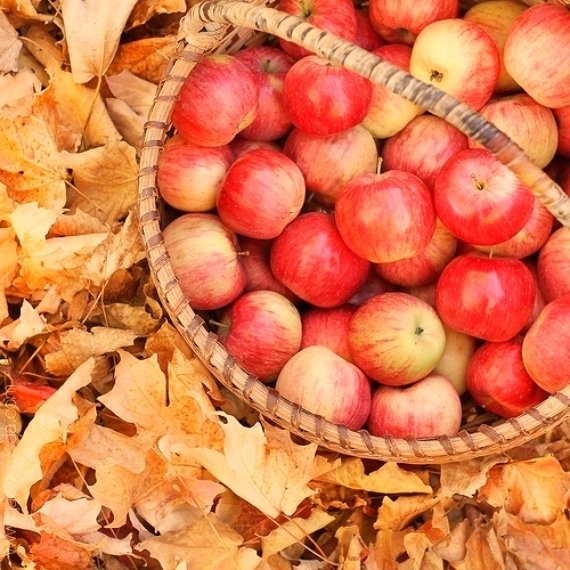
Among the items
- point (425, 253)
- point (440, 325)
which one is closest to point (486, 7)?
point (425, 253)

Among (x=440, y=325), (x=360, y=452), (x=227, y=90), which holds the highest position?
(x=227, y=90)

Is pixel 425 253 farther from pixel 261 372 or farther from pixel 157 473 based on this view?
pixel 157 473

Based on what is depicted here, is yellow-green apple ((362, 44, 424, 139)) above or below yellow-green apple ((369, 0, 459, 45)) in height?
below

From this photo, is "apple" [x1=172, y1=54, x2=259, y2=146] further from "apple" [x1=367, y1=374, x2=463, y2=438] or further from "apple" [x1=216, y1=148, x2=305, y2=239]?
"apple" [x1=367, y1=374, x2=463, y2=438]

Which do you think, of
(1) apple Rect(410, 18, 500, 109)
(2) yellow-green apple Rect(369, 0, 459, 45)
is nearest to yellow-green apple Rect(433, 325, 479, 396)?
(1) apple Rect(410, 18, 500, 109)

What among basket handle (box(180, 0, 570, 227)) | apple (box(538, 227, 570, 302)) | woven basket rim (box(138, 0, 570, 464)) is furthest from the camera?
apple (box(538, 227, 570, 302))

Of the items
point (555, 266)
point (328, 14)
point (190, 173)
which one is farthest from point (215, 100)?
point (555, 266)

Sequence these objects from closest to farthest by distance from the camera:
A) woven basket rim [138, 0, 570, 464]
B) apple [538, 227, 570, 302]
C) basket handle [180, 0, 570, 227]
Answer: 1. basket handle [180, 0, 570, 227]
2. woven basket rim [138, 0, 570, 464]
3. apple [538, 227, 570, 302]
